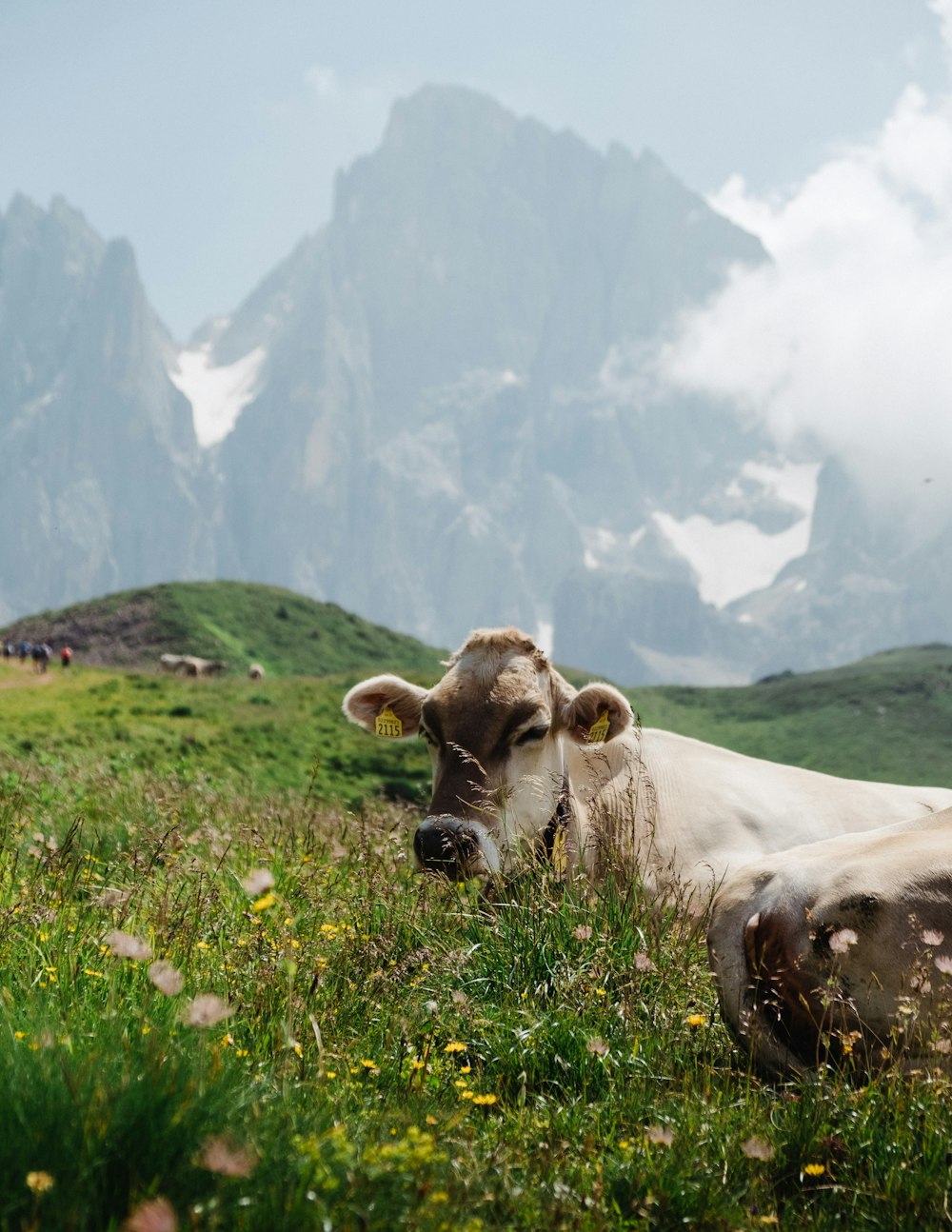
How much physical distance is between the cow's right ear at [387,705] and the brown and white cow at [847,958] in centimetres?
334

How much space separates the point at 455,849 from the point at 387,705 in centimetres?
187

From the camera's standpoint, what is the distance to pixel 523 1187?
255 cm

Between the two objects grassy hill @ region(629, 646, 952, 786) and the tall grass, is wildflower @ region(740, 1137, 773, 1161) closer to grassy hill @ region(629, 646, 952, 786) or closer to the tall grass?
the tall grass

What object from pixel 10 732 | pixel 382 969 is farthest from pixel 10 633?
pixel 382 969

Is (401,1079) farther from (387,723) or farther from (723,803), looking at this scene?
(723,803)

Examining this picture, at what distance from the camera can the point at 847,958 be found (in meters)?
3.52

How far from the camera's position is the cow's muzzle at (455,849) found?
521cm

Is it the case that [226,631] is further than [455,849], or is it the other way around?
[226,631]

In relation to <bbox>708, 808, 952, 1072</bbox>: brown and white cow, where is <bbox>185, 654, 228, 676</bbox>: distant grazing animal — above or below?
above

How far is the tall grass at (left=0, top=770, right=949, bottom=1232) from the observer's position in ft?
7.15

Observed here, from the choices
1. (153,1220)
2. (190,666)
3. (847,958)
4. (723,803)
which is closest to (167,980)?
(153,1220)

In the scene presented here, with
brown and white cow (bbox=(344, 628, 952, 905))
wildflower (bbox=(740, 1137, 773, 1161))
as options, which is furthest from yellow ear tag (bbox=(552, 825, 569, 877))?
wildflower (bbox=(740, 1137, 773, 1161))

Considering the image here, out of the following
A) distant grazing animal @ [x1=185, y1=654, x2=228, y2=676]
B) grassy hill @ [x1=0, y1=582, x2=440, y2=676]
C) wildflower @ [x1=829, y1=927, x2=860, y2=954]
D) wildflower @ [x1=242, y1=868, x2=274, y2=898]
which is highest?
grassy hill @ [x1=0, y1=582, x2=440, y2=676]

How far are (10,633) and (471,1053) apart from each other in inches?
2539
